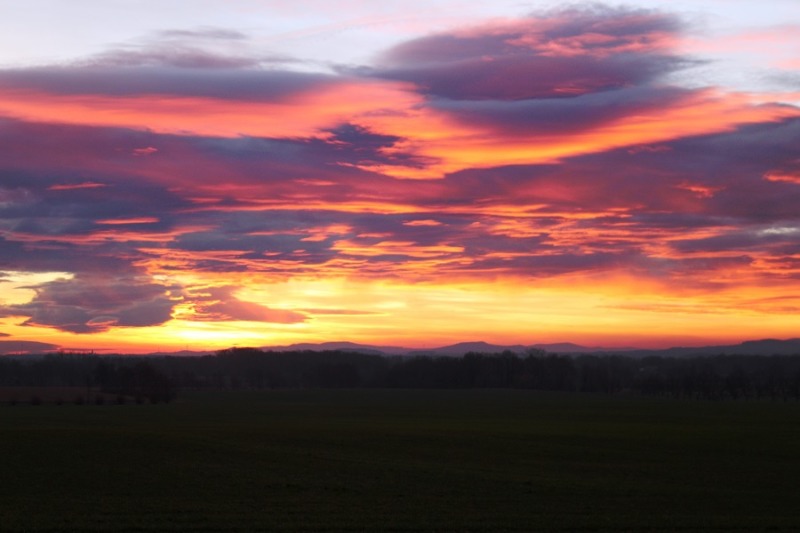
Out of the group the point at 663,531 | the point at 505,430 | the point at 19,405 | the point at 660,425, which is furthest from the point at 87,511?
the point at 19,405

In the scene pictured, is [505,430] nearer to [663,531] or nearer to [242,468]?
[242,468]

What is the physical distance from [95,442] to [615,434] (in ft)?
134

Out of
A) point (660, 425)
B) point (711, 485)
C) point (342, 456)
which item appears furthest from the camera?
point (660, 425)

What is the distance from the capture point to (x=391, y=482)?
A: 120 feet

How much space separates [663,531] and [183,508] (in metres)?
15.1

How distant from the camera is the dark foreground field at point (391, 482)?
26828 mm

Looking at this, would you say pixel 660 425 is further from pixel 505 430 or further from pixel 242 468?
pixel 242 468

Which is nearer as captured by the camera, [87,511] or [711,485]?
[87,511]

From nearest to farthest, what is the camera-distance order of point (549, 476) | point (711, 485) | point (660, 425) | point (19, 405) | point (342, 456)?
1. point (711, 485)
2. point (549, 476)
3. point (342, 456)
4. point (660, 425)
5. point (19, 405)

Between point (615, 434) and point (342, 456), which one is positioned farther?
point (615, 434)

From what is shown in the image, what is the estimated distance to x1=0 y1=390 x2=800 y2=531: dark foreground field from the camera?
26828mm

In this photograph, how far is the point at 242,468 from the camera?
41.1 m

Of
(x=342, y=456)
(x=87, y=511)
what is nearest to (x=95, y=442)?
(x=342, y=456)

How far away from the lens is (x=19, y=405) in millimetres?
125312
